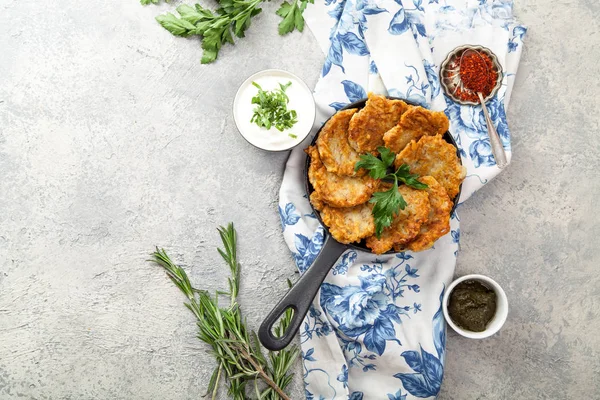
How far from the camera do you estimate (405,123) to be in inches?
101

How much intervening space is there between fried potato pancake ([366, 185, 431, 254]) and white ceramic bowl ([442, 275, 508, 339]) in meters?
0.46

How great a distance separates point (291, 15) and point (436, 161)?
108cm

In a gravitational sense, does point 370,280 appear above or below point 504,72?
below

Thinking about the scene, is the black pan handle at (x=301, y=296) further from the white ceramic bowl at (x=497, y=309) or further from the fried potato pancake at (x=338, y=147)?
the white ceramic bowl at (x=497, y=309)

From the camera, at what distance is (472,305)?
2885 millimetres

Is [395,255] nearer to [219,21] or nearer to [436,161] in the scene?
[436,161]

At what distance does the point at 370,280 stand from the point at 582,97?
60.6 inches

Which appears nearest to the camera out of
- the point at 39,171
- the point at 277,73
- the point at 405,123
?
the point at 405,123

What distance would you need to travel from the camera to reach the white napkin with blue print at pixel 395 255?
282cm

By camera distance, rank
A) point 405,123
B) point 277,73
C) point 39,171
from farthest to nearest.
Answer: point 39,171 → point 277,73 → point 405,123

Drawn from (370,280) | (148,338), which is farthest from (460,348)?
(148,338)

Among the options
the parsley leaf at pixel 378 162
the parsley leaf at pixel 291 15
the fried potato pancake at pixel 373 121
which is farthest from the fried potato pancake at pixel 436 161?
the parsley leaf at pixel 291 15

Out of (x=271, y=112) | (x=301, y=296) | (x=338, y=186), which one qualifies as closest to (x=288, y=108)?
(x=271, y=112)

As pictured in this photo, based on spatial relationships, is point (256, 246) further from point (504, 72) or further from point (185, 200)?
point (504, 72)
